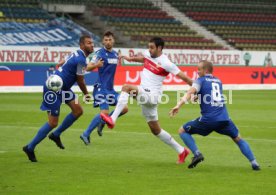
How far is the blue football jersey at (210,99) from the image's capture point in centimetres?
1094

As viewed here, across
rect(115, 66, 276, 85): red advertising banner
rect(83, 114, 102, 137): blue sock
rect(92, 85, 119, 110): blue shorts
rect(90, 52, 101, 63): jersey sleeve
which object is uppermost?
rect(90, 52, 101, 63): jersey sleeve

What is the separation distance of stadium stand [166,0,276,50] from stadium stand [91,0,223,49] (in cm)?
170

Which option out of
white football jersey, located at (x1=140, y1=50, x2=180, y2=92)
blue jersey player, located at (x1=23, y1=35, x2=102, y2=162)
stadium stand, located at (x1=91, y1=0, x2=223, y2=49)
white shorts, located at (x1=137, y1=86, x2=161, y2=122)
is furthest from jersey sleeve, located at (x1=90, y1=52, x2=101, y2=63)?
stadium stand, located at (x1=91, y1=0, x2=223, y2=49)

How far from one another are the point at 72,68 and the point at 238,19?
41145 millimetres

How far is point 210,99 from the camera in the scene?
11.0 m

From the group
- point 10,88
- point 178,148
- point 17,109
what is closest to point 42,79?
point 10,88

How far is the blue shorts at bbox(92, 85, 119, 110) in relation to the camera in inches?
595

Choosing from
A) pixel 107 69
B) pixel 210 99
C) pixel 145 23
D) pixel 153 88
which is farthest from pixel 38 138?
pixel 145 23

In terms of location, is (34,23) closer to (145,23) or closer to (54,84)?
(145,23)

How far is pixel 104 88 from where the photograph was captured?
15.5m

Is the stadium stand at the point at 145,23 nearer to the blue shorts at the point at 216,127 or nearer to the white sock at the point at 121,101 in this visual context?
the white sock at the point at 121,101

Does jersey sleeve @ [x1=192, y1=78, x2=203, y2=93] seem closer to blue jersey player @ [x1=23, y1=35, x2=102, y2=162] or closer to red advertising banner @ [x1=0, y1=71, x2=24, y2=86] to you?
blue jersey player @ [x1=23, y1=35, x2=102, y2=162]

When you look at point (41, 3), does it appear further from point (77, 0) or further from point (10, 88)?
point (10, 88)

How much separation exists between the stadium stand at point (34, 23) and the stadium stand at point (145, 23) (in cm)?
303
